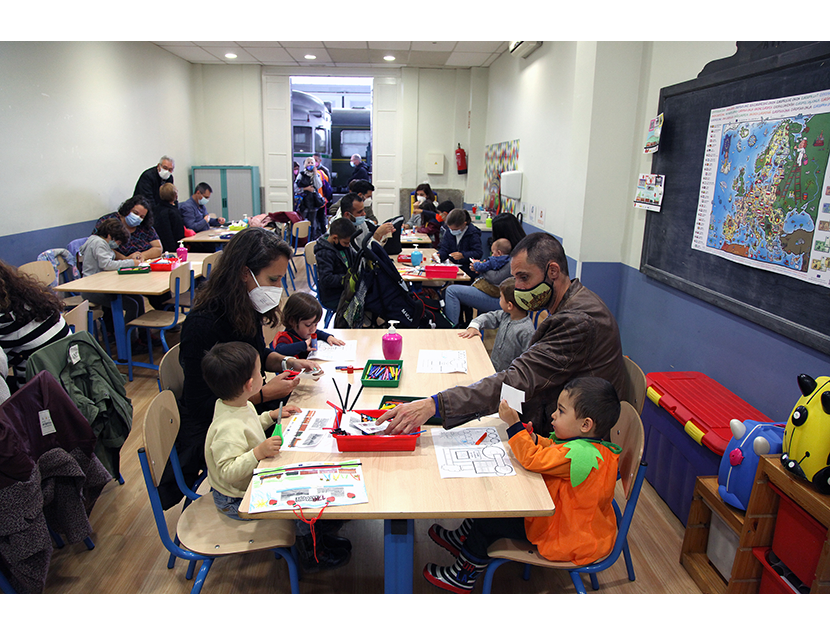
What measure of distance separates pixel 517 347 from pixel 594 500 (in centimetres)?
124

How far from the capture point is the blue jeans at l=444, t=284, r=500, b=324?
452 centimetres

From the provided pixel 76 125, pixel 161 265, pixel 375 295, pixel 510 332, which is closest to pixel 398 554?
pixel 510 332

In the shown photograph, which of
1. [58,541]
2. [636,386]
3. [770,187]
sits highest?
[770,187]

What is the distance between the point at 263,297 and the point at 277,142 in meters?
7.66

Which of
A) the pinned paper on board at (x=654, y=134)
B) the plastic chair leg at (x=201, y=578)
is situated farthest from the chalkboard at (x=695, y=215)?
the plastic chair leg at (x=201, y=578)

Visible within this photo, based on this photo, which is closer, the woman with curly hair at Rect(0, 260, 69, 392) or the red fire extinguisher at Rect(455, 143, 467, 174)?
the woman with curly hair at Rect(0, 260, 69, 392)

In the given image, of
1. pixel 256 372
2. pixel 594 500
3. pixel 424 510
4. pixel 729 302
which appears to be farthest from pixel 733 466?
pixel 256 372

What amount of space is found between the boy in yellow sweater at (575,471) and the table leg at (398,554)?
40cm

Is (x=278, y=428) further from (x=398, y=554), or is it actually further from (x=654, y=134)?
(x=654, y=134)

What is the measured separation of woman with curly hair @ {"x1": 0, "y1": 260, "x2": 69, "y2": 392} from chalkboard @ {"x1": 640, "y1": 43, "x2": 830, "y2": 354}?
3.36m

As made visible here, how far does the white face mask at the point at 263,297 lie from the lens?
223cm

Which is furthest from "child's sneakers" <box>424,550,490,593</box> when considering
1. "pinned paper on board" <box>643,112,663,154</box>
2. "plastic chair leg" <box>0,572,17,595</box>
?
"pinned paper on board" <box>643,112,663,154</box>

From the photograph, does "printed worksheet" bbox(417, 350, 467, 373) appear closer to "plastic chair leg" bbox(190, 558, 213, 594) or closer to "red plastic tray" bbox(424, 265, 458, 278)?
"plastic chair leg" bbox(190, 558, 213, 594)

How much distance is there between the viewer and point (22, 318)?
254 cm
